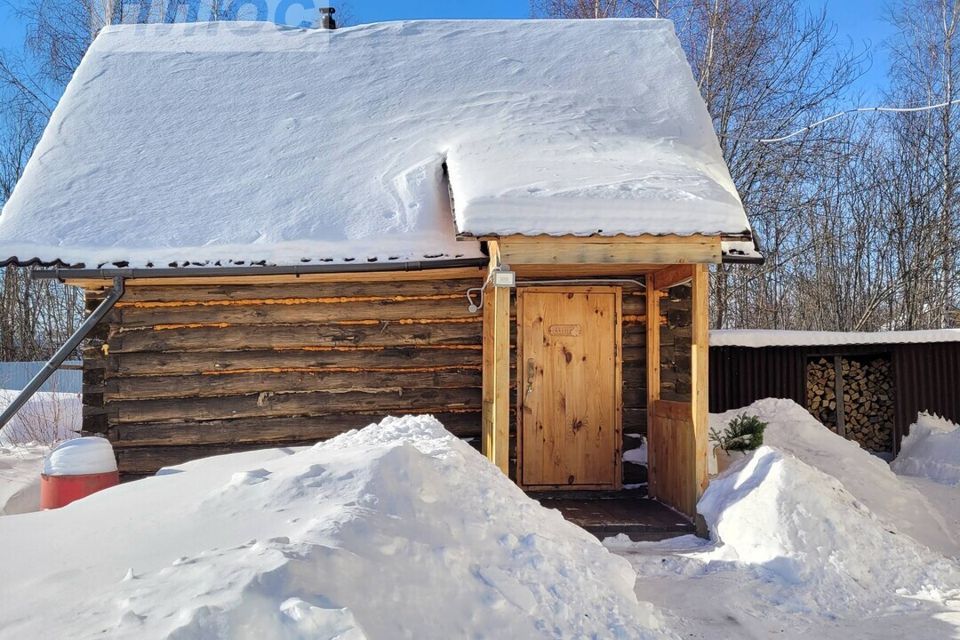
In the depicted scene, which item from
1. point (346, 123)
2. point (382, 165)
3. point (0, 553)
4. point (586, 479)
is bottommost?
point (586, 479)

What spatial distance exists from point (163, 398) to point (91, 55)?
520cm

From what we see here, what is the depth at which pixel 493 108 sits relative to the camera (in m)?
8.49

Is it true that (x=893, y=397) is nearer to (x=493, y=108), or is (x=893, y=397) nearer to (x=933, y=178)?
(x=493, y=108)

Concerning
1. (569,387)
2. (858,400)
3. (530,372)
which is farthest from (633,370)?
(858,400)

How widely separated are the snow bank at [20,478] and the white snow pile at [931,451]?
1071 cm

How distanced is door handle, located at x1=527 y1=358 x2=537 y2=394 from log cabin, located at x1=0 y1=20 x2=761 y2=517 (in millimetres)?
34

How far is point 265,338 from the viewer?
712 centimetres

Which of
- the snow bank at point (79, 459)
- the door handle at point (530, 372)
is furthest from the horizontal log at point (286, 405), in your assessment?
the snow bank at point (79, 459)

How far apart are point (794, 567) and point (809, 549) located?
22 cm

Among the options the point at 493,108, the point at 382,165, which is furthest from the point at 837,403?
the point at 382,165

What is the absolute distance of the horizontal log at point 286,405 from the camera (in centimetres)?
709

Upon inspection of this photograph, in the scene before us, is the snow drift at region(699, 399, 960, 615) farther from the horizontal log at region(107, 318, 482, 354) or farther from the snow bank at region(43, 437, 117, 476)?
the snow bank at region(43, 437, 117, 476)

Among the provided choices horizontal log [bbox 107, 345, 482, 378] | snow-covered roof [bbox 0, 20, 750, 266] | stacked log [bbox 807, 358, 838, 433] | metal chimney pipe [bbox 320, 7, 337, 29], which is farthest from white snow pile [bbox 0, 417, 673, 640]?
metal chimney pipe [bbox 320, 7, 337, 29]

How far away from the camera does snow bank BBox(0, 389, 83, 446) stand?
12.5 metres
